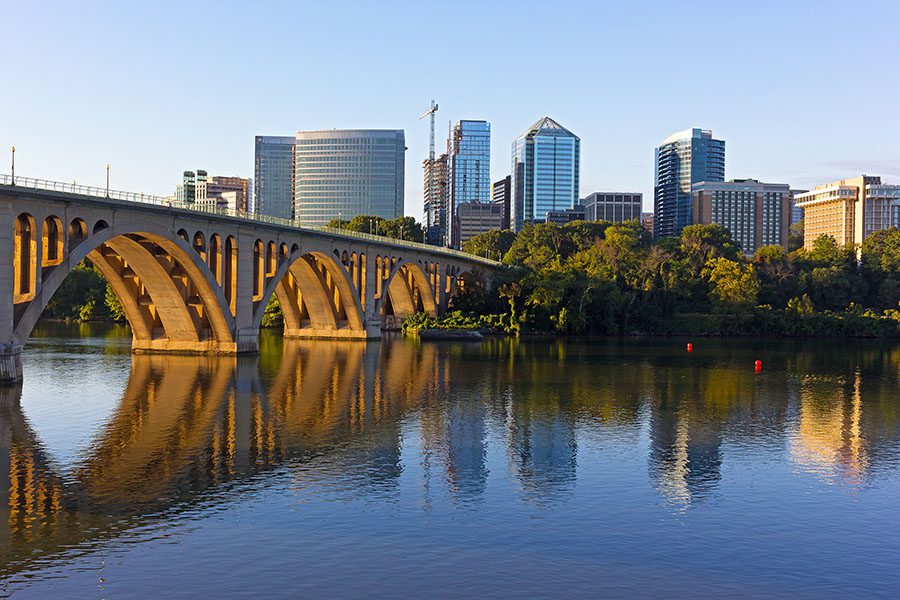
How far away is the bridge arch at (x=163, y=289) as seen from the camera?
68.0 metres

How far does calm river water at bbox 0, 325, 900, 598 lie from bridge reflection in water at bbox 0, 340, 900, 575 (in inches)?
8.0

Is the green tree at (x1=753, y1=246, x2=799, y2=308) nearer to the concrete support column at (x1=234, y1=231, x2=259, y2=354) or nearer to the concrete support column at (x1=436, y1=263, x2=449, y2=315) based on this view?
the concrete support column at (x1=436, y1=263, x2=449, y2=315)

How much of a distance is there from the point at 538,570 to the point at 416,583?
3389mm

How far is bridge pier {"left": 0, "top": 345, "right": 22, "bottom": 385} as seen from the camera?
53016mm

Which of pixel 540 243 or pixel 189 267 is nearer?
pixel 189 267

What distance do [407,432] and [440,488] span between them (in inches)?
453

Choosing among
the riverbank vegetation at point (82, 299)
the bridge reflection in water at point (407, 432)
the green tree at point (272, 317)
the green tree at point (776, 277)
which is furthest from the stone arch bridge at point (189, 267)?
the green tree at point (776, 277)

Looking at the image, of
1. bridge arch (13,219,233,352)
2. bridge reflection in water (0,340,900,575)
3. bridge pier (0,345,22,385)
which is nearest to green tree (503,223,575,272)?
bridge reflection in water (0,340,900,575)

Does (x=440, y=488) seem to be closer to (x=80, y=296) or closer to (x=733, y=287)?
(x=733, y=287)

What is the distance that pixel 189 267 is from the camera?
2781 inches

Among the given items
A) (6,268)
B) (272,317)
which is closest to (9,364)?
(6,268)

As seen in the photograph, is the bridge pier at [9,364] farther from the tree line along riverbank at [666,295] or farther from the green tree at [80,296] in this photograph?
the green tree at [80,296]

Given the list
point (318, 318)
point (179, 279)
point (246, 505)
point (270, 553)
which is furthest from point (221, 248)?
point (270, 553)

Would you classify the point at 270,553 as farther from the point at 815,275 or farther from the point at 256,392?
the point at 815,275
